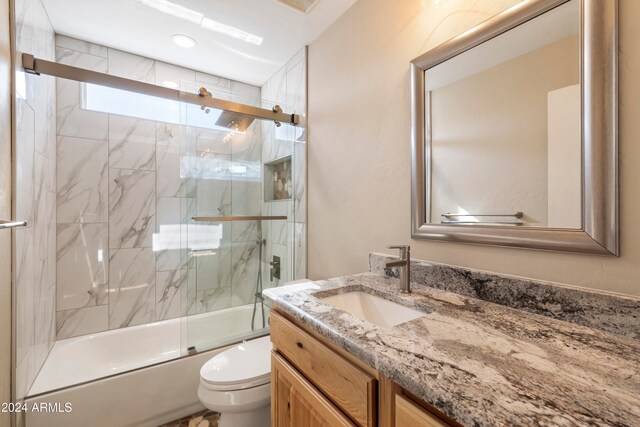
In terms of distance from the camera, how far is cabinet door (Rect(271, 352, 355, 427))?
0.77m

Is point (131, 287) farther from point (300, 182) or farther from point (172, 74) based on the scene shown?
point (172, 74)

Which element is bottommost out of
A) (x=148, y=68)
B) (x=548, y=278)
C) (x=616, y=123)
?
(x=548, y=278)

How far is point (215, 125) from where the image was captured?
191 centimetres

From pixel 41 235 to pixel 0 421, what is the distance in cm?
98

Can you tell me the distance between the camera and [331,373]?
0.76 meters

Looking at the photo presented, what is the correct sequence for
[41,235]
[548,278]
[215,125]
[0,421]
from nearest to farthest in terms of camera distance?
[548,278] → [0,421] → [41,235] → [215,125]

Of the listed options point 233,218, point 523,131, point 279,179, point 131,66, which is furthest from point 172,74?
point 523,131

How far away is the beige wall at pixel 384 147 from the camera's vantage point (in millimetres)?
701

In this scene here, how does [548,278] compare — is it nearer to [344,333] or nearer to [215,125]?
[344,333]

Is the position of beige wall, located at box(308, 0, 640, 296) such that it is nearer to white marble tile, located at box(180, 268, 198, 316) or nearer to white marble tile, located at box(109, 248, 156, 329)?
white marble tile, located at box(180, 268, 198, 316)

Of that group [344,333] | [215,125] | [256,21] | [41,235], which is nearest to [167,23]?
[256,21]

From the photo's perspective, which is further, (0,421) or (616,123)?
(0,421)

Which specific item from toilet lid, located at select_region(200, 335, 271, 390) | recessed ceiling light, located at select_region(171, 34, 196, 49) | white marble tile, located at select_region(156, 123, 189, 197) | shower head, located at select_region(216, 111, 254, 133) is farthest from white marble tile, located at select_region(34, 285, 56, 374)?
recessed ceiling light, located at select_region(171, 34, 196, 49)

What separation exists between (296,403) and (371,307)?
0.45 meters
